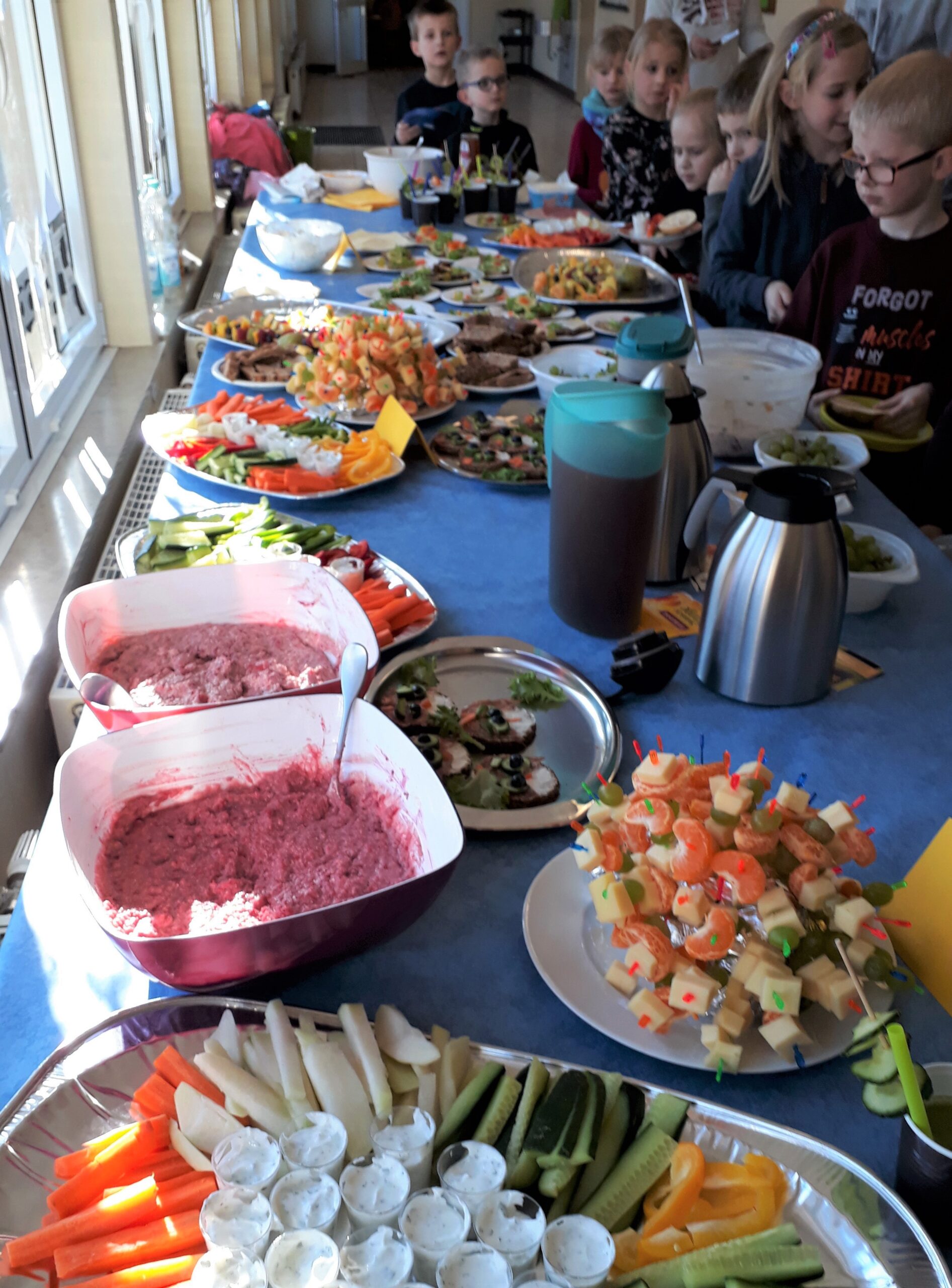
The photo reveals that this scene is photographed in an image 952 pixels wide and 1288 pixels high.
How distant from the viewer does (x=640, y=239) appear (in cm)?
357

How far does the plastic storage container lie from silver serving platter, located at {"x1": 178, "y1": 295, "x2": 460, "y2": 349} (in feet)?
2.64

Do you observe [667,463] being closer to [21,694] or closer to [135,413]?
[21,694]

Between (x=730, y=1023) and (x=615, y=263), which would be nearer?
(x=730, y=1023)

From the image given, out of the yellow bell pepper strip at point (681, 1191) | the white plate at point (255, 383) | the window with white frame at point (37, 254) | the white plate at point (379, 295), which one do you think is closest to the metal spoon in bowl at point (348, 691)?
the yellow bell pepper strip at point (681, 1191)

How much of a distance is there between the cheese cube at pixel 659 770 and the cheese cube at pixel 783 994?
19 centimetres

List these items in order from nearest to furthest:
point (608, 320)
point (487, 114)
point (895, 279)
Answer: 1. point (895, 279)
2. point (608, 320)
3. point (487, 114)

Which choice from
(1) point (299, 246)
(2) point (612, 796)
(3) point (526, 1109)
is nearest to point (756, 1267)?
(3) point (526, 1109)

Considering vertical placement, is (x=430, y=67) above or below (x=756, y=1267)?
above

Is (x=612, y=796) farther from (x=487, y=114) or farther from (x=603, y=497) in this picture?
(x=487, y=114)

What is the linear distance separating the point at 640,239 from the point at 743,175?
67 cm

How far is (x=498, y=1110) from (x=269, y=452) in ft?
4.61

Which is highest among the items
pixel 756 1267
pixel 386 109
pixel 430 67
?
pixel 430 67

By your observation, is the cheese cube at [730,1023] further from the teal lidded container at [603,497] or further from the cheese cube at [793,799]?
the teal lidded container at [603,497]

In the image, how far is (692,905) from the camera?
0.85 meters
